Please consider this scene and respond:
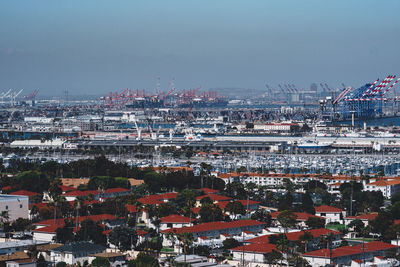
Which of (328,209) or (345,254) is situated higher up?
(345,254)

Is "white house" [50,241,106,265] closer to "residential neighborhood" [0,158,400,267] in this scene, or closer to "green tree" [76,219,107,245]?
"residential neighborhood" [0,158,400,267]

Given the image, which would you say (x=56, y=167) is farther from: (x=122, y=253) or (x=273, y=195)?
(x=122, y=253)

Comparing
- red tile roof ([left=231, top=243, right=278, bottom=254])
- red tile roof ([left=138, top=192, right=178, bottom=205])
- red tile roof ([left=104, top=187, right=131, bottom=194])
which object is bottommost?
red tile roof ([left=104, top=187, right=131, bottom=194])

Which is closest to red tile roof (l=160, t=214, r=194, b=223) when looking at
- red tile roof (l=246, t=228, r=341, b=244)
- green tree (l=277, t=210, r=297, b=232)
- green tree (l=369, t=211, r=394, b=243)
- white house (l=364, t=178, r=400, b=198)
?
green tree (l=277, t=210, r=297, b=232)

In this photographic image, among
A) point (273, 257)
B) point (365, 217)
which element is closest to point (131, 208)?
point (365, 217)

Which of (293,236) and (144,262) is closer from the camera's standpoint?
(144,262)

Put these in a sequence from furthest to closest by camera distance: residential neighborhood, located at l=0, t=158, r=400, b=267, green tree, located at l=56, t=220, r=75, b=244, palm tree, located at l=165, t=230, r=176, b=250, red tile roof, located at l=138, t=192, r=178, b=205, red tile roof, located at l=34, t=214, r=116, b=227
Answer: red tile roof, located at l=138, t=192, r=178, b=205 < red tile roof, located at l=34, t=214, r=116, b=227 < green tree, located at l=56, t=220, r=75, b=244 < palm tree, located at l=165, t=230, r=176, b=250 < residential neighborhood, located at l=0, t=158, r=400, b=267

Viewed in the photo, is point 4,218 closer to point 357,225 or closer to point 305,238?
point 305,238

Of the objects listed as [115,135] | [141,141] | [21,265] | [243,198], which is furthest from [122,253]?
[115,135]

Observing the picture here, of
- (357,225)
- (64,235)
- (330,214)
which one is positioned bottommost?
(330,214)
